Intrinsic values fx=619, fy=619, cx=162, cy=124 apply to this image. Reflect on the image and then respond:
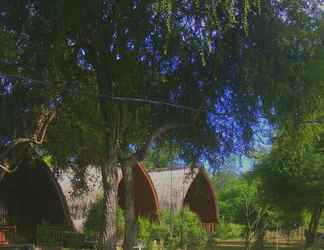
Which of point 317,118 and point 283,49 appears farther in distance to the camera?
point 317,118

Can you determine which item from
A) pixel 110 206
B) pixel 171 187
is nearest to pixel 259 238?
pixel 171 187

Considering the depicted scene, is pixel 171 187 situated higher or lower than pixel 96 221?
higher

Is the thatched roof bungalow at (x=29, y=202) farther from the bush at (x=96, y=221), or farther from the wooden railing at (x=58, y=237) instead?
the wooden railing at (x=58, y=237)

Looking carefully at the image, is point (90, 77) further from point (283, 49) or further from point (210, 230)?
point (210, 230)

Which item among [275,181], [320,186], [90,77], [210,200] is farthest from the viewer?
[210,200]

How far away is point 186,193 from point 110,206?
19540 mm

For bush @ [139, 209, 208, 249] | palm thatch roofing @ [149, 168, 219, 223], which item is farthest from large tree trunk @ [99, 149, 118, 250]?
palm thatch roofing @ [149, 168, 219, 223]

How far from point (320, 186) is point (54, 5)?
1711cm

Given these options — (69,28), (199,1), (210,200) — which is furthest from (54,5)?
(210,200)

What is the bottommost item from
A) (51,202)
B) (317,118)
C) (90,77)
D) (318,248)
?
(318,248)

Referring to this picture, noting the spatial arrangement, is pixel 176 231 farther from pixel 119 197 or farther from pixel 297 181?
pixel 297 181

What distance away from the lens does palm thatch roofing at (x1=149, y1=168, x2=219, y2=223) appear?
3316 cm

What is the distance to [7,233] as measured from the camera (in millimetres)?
27859

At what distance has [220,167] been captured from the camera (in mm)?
17609
